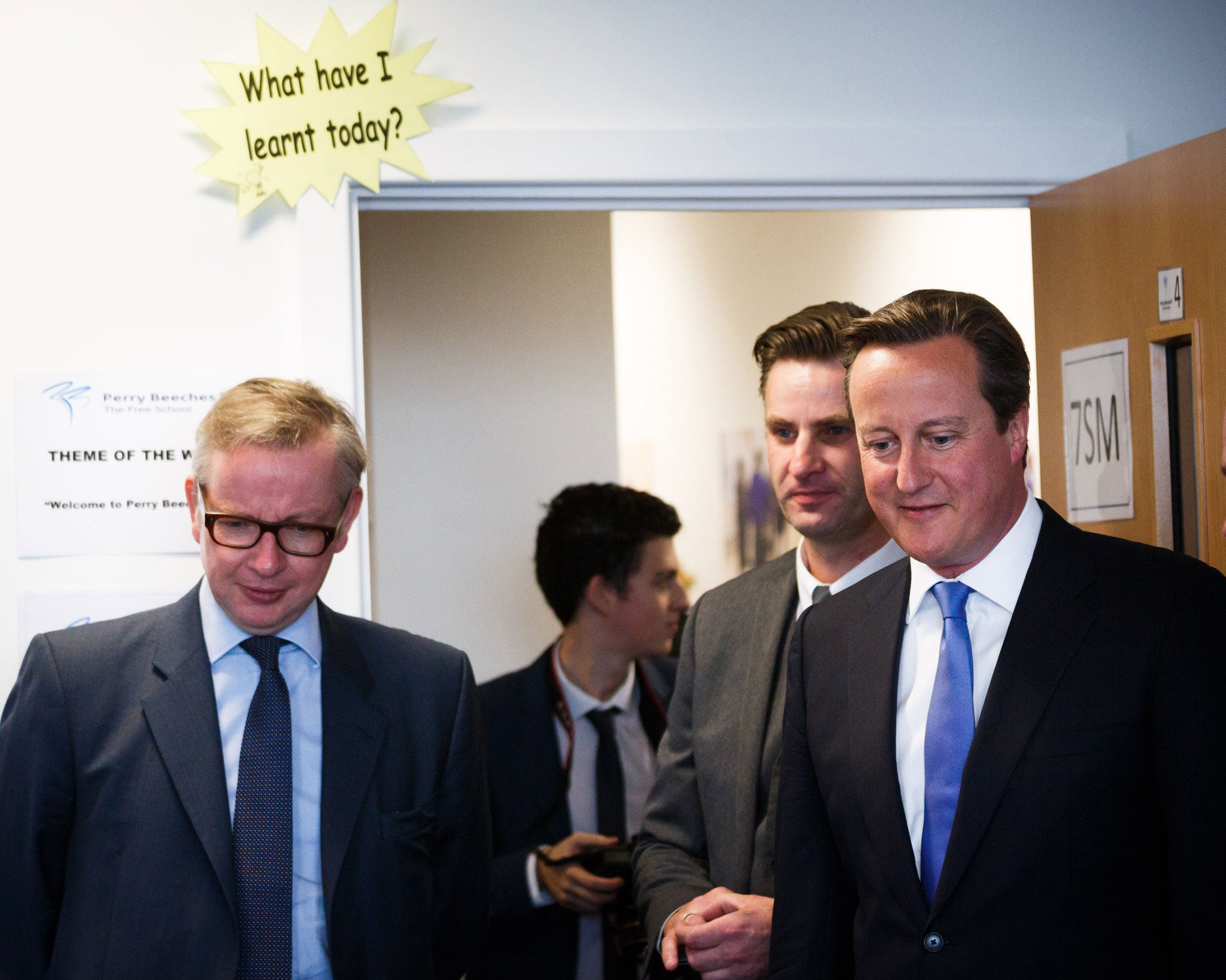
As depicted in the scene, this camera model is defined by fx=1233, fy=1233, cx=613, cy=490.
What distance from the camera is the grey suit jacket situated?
2.09 m

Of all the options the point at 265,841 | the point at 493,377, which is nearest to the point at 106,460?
the point at 265,841

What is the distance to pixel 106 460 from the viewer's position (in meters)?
2.35

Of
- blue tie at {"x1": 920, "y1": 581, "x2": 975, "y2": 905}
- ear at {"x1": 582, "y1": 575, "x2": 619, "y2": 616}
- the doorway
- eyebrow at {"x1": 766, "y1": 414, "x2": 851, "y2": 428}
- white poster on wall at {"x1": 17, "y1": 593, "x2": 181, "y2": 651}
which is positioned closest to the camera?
blue tie at {"x1": 920, "y1": 581, "x2": 975, "y2": 905}

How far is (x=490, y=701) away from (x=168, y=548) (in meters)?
1.06

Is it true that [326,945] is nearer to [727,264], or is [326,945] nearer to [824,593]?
[824,593]

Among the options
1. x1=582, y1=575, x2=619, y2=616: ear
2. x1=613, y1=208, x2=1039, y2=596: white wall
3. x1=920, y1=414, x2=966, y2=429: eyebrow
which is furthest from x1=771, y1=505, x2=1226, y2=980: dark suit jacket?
x1=613, y1=208, x2=1039, y2=596: white wall

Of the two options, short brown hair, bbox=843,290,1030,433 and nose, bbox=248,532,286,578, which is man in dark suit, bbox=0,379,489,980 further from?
short brown hair, bbox=843,290,1030,433

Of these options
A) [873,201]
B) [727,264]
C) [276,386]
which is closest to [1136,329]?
[873,201]

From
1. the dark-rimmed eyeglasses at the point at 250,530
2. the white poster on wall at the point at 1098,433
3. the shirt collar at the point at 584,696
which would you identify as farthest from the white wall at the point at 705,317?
the dark-rimmed eyeglasses at the point at 250,530

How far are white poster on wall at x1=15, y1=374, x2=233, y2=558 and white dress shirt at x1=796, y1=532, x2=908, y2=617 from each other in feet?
3.75

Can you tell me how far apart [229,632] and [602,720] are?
1459 millimetres

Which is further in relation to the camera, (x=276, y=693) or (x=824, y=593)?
(x=824, y=593)

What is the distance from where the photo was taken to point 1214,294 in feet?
6.98

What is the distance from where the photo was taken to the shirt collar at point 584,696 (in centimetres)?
318
